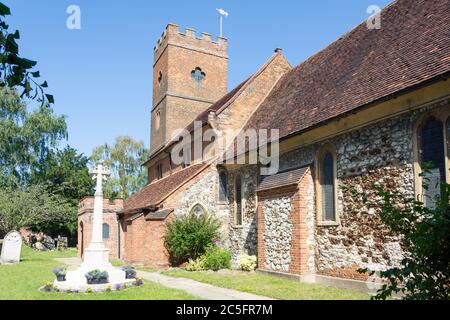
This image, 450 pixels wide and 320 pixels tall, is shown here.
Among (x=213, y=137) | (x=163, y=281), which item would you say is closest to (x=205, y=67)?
(x=213, y=137)

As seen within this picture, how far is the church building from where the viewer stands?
10586mm

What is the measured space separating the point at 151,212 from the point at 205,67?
60.2 feet

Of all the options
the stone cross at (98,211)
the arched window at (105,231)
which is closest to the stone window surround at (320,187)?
the stone cross at (98,211)

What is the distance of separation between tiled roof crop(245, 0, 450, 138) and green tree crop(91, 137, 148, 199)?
106 feet

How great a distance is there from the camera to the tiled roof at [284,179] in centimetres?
1409

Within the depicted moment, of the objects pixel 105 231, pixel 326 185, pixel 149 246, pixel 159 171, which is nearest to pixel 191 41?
pixel 159 171

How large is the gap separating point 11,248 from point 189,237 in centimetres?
1061

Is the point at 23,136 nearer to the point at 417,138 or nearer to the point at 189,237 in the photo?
the point at 189,237

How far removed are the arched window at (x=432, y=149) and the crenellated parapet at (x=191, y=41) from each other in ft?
87.8

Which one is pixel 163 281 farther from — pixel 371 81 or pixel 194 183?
pixel 371 81

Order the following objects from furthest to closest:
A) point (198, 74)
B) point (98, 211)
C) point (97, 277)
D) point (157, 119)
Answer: point (157, 119) < point (198, 74) < point (98, 211) < point (97, 277)

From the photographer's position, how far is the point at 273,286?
12.6 m

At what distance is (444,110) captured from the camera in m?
9.84

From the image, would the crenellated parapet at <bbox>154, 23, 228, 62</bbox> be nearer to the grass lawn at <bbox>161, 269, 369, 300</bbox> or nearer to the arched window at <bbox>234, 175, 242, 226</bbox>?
the arched window at <bbox>234, 175, 242, 226</bbox>
